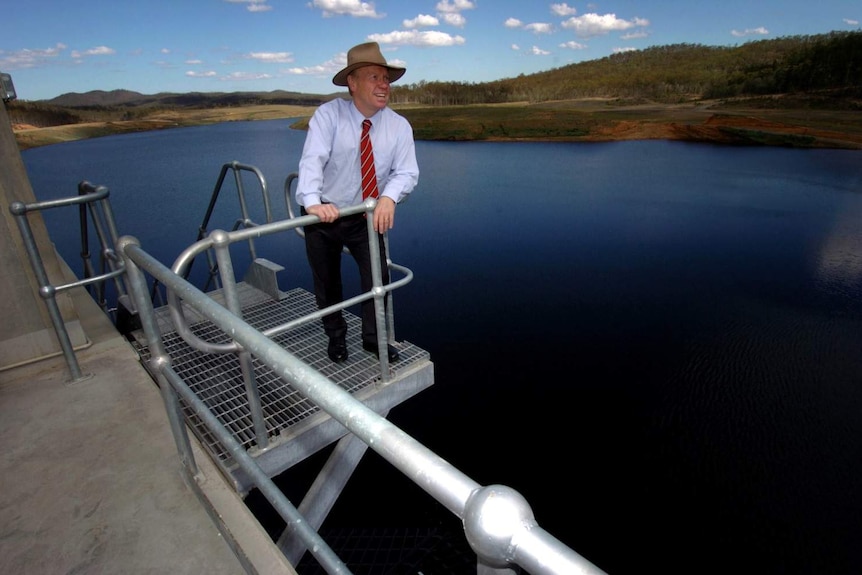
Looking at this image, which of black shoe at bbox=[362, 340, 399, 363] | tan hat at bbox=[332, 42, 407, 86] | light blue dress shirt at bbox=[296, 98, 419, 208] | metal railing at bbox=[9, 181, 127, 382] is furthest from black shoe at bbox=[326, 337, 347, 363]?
tan hat at bbox=[332, 42, 407, 86]

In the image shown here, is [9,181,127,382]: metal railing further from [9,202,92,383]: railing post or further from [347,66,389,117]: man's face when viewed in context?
[347,66,389,117]: man's face

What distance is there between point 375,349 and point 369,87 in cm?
165

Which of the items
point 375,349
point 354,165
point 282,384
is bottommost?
point 282,384

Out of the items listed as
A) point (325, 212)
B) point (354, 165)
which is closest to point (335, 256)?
point (354, 165)

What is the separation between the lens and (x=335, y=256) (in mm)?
2859

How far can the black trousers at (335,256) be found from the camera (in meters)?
2.73

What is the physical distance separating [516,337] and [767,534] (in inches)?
238

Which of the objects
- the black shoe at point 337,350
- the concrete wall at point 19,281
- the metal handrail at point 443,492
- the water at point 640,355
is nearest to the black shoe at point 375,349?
the black shoe at point 337,350

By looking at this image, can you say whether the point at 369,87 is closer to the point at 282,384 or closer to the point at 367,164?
the point at 367,164

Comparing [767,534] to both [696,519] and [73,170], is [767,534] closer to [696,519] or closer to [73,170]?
[696,519]

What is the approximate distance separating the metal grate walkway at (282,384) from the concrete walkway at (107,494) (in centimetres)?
24

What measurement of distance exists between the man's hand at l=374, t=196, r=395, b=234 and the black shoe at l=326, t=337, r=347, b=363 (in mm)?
→ 963

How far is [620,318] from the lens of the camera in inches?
452

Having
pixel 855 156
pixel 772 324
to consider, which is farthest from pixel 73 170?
pixel 855 156
